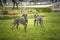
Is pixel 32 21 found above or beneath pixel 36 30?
above

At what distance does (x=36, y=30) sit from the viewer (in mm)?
3385

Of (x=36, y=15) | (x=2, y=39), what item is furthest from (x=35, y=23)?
(x=2, y=39)

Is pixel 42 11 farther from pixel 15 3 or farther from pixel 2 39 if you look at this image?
pixel 2 39

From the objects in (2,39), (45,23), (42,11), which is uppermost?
(42,11)

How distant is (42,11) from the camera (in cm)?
339

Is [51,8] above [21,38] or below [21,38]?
above

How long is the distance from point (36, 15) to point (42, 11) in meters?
0.15

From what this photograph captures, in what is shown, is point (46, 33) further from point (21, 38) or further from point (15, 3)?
point (15, 3)

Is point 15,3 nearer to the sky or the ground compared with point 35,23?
nearer to the sky

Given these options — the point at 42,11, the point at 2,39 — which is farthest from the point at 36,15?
the point at 2,39

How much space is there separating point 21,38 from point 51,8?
34.4 inches

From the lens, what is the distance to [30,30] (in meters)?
3.37

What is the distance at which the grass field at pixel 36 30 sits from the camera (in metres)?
3.34

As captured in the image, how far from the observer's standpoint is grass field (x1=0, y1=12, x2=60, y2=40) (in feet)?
11.0
